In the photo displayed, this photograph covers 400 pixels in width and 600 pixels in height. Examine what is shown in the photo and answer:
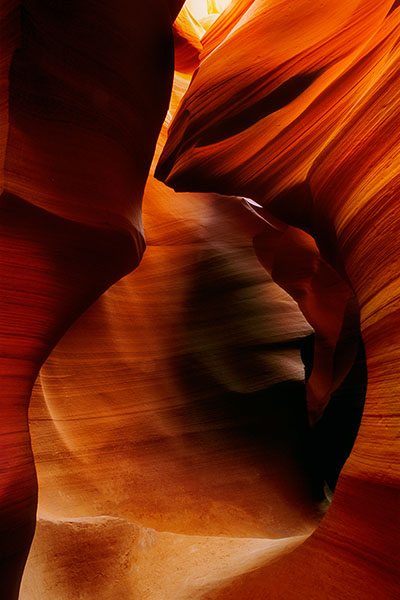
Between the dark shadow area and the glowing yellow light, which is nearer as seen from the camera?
the dark shadow area

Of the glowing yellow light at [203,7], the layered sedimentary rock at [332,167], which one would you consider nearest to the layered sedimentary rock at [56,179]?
the layered sedimentary rock at [332,167]

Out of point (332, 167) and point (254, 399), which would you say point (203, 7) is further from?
point (332, 167)

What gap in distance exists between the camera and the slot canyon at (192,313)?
1.69m

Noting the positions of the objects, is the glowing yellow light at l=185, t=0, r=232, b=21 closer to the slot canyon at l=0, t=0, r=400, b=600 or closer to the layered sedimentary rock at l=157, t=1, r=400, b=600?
the slot canyon at l=0, t=0, r=400, b=600

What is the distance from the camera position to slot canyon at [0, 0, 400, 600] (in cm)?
169

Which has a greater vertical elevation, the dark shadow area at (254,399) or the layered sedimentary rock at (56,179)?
the layered sedimentary rock at (56,179)

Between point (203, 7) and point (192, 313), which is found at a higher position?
point (203, 7)

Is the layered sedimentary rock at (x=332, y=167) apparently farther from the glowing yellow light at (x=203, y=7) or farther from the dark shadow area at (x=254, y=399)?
the glowing yellow light at (x=203, y=7)

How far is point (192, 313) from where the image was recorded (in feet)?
15.8

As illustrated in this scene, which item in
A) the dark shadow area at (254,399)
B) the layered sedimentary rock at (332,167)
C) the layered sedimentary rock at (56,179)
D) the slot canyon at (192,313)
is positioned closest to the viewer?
A: the layered sedimentary rock at (332,167)

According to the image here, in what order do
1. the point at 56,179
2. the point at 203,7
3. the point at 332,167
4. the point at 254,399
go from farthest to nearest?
the point at 203,7
the point at 254,399
the point at 56,179
the point at 332,167

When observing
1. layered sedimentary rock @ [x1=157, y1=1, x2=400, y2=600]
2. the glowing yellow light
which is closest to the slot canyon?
layered sedimentary rock @ [x1=157, y1=1, x2=400, y2=600]

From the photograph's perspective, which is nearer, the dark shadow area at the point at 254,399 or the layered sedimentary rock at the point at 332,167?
the layered sedimentary rock at the point at 332,167

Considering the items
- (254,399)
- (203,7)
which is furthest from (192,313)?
(203,7)
